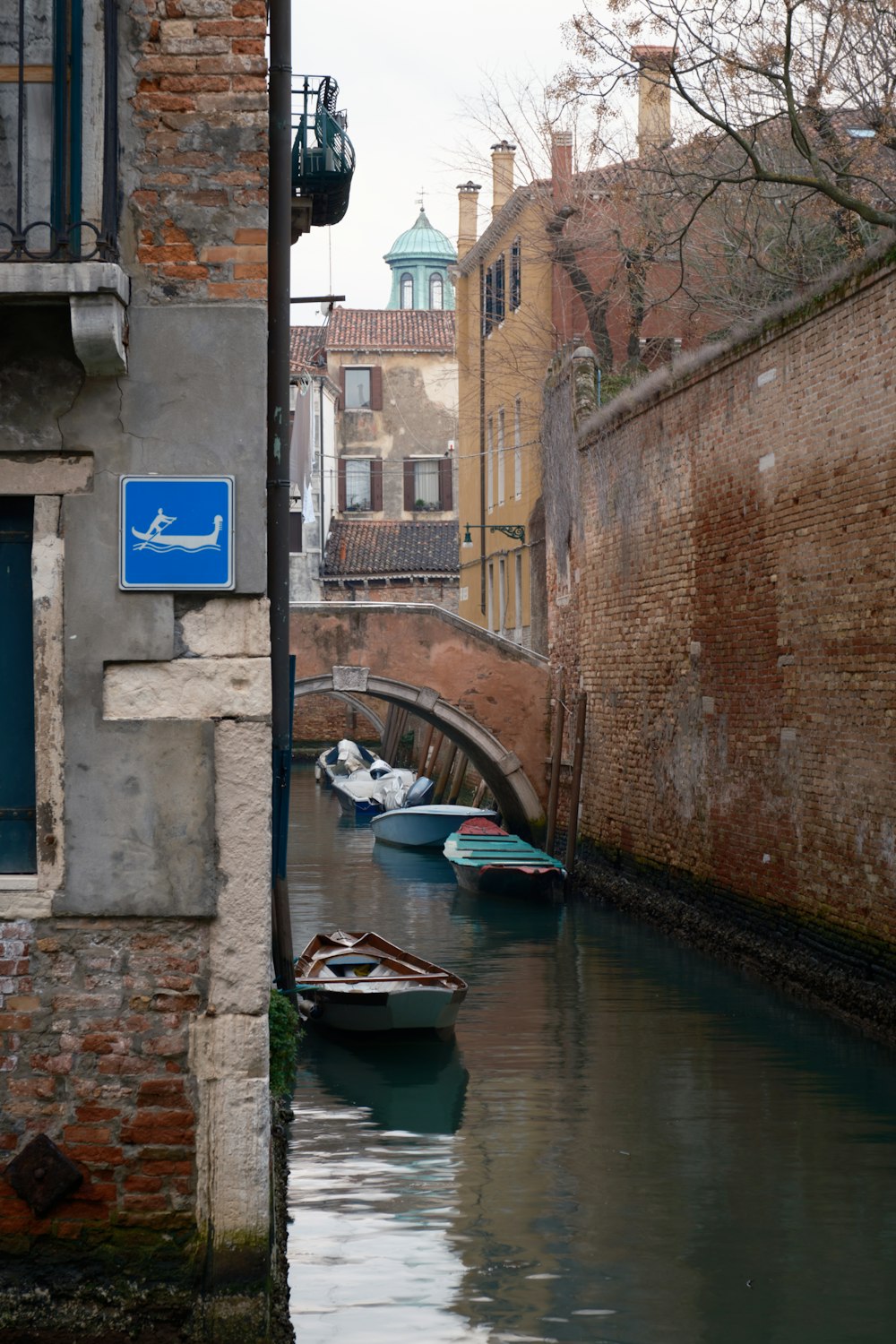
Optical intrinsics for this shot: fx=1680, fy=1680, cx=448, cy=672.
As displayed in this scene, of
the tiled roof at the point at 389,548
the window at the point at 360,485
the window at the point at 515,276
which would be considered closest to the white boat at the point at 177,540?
the window at the point at 515,276

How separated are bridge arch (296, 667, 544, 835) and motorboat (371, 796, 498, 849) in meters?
1.63

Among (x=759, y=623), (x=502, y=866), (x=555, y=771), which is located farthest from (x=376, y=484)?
(x=759, y=623)

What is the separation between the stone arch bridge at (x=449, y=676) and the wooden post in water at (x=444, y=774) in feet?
15.2

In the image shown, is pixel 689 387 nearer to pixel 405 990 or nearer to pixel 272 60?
pixel 405 990

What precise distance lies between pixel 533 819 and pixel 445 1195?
34.3 feet

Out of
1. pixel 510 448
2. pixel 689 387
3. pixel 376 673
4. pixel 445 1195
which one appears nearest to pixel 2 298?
pixel 445 1195

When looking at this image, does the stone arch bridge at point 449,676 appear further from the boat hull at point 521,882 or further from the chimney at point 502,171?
the chimney at point 502,171

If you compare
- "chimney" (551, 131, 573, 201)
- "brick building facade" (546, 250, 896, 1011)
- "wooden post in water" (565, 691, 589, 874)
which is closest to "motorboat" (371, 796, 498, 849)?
"wooden post in water" (565, 691, 589, 874)

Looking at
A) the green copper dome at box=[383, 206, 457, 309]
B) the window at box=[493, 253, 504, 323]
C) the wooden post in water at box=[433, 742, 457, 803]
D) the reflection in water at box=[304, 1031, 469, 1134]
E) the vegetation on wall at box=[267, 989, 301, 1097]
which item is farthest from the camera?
the green copper dome at box=[383, 206, 457, 309]

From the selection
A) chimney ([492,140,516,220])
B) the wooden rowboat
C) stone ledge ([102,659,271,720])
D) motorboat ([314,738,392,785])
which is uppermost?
chimney ([492,140,516,220])

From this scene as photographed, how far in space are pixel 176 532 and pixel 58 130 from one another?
1.00m

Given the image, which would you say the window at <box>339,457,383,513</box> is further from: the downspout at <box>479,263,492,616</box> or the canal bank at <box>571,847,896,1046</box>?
the canal bank at <box>571,847,896,1046</box>

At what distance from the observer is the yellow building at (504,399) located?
20406 mm

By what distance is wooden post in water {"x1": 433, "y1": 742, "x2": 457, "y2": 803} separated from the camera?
2219cm
